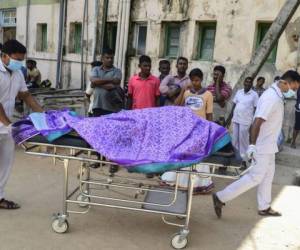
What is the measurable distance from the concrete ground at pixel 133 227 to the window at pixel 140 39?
7385mm

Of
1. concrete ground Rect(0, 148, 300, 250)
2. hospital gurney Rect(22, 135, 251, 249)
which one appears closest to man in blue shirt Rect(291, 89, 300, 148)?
concrete ground Rect(0, 148, 300, 250)

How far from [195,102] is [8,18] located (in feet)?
47.5

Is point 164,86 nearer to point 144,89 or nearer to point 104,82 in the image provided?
point 144,89

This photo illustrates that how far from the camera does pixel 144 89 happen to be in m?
6.10

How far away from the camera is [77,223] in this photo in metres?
4.42

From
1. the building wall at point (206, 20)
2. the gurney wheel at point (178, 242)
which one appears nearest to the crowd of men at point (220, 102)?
the gurney wheel at point (178, 242)

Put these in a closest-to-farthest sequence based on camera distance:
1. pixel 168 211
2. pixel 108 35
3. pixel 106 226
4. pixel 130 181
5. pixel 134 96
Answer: pixel 168 211, pixel 106 226, pixel 130 181, pixel 134 96, pixel 108 35

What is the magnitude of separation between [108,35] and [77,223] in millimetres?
9825

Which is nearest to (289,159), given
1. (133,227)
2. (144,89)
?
(144,89)

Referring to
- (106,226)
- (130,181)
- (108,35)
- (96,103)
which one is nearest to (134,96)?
(96,103)

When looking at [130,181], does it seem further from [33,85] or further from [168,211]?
[33,85]

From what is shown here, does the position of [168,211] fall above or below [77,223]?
above

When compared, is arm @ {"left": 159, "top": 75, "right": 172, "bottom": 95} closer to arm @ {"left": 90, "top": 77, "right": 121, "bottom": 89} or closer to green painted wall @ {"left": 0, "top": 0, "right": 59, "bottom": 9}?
arm @ {"left": 90, "top": 77, "right": 121, "bottom": 89}

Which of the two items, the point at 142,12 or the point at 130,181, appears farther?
the point at 142,12
